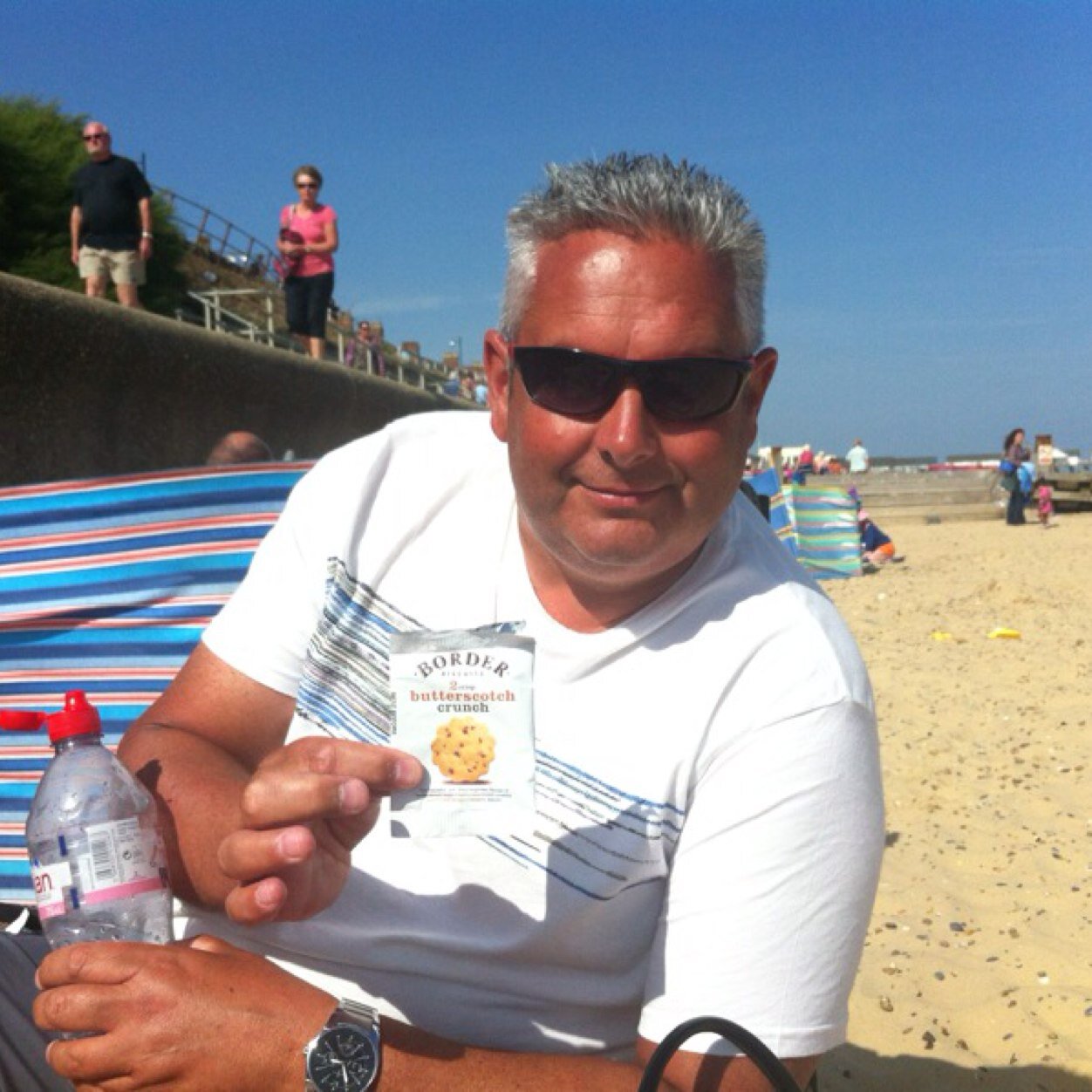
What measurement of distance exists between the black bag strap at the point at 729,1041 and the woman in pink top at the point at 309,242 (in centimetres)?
989

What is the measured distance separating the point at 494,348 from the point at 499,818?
89 centimetres

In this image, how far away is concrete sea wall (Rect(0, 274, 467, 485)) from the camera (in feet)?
19.1

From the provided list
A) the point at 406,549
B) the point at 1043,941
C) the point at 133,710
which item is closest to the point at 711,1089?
the point at 406,549

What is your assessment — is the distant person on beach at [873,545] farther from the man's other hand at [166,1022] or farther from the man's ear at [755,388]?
the man's other hand at [166,1022]

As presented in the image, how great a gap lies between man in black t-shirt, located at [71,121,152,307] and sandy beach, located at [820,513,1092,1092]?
6.15 metres

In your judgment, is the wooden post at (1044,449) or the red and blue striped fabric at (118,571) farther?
the wooden post at (1044,449)

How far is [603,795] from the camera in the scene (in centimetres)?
A: 187

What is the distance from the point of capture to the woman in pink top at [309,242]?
1074 cm

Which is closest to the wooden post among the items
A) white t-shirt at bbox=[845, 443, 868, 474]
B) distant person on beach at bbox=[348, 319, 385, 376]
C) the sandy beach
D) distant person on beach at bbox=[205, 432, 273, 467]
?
white t-shirt at bbox=[845, 443, 868, 474]

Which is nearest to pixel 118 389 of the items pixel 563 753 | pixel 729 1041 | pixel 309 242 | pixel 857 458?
pixel 309 242

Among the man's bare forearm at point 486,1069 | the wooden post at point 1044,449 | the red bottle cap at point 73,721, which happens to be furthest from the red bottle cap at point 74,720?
the wooden post at point 1044,449

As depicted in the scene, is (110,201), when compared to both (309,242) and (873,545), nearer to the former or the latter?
(309,242)

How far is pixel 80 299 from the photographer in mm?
6395

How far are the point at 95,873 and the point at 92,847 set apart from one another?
4 centimetres
